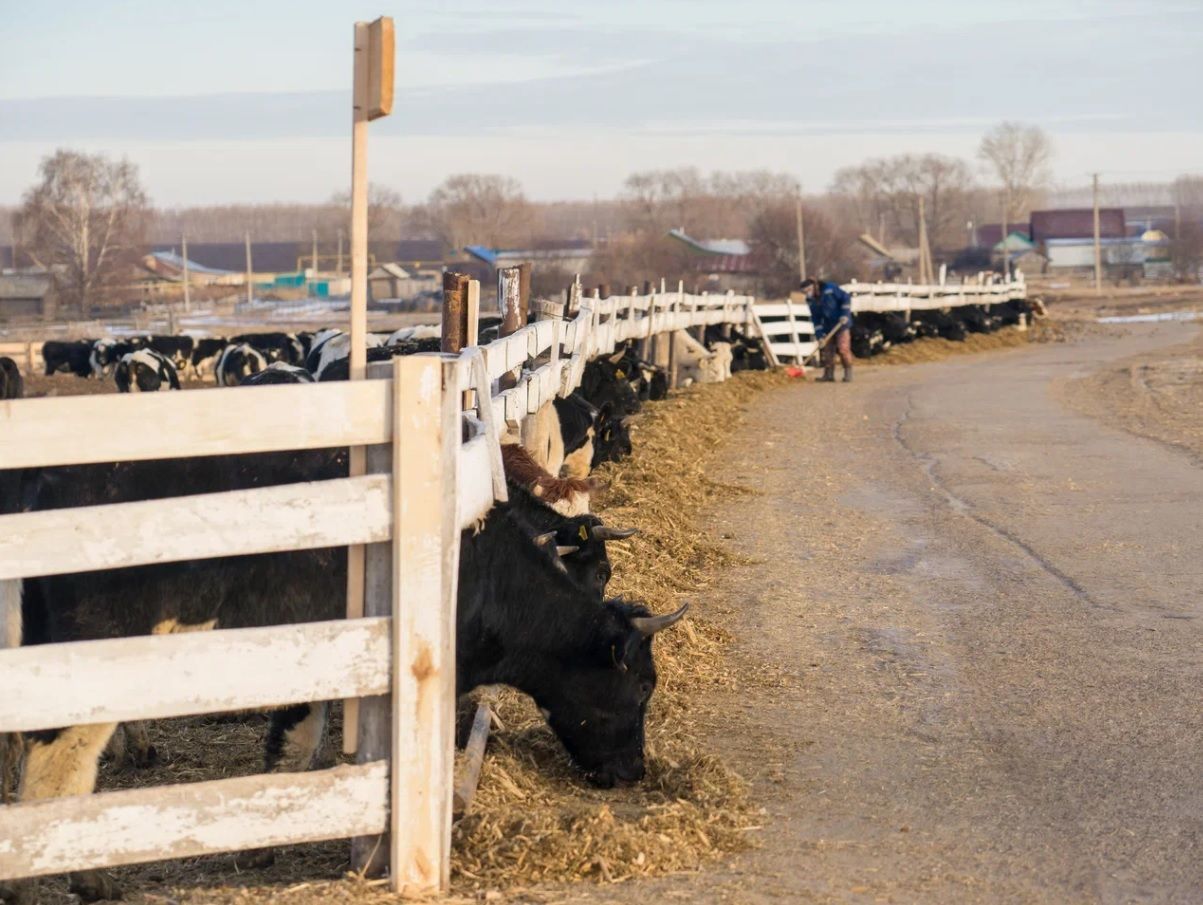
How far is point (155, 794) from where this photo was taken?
427cm

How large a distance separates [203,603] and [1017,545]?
20.4 feet

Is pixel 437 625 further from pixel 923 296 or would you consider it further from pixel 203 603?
pixel 923 296

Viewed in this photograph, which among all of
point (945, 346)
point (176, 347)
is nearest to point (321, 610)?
point (945, 346)

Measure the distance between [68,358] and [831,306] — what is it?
20.9 m

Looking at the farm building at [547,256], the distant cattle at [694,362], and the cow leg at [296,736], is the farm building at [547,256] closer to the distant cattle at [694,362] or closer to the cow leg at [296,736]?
the distant cattle at [694,362]

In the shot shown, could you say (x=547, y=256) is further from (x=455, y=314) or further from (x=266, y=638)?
(x=266, y=638)

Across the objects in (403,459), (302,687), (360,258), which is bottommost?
(302,687)

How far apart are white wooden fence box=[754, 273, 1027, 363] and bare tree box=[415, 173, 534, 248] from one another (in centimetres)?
11456

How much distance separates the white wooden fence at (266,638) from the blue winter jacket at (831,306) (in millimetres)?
21347

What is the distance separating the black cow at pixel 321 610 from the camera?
17.5 feet

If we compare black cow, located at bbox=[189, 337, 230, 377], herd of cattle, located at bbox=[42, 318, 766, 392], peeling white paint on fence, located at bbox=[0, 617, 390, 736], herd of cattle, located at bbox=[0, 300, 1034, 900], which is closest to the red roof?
black cow, located at bbox=[189, 337, 230, 377]

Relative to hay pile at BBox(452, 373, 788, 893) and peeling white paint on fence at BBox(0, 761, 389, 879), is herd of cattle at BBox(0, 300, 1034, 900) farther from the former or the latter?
peeling white paint on fence at BBox(0, 761, 389, 879)

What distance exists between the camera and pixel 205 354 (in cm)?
3794

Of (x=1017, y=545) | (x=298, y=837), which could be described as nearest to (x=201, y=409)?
(x=298, y=837)
